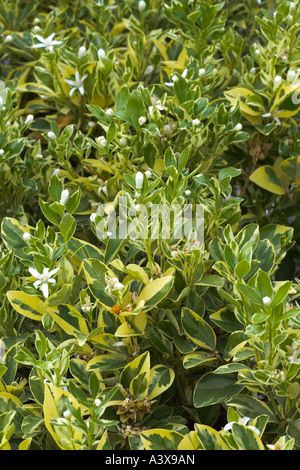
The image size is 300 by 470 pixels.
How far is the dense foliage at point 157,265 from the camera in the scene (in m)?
1.11

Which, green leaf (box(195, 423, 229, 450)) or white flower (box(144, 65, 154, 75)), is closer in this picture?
green leaf (box(195, 423, 229, 450))

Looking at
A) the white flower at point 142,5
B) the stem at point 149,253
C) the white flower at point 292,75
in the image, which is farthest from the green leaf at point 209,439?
the white flower at point 142,5

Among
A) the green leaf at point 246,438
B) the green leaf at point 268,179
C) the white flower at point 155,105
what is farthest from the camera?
the green leaf at point 268,179

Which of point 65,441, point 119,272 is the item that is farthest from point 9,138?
point 65,441

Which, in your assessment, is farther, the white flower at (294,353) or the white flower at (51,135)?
the white flower at (51,135)

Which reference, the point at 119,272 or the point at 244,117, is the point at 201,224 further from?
the point at 244,117

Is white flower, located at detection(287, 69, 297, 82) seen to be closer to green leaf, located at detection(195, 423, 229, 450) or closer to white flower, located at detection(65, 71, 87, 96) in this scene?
white flower, located at detection(65, 71, 87, 96)

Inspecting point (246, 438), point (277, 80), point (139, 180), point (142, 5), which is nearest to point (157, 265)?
point (139, 180)

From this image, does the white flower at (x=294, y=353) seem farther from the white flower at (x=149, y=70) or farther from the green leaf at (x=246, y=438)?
the white flower at (x=149, y=70)

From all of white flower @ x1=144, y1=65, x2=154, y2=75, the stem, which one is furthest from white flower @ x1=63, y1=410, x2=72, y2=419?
white flower @ x1=144, y1=65, x2=154, y2=75

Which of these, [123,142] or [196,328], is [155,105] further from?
[196,328]

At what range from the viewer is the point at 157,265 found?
1.32 m

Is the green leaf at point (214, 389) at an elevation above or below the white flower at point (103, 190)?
below

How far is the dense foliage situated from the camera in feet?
3.63
